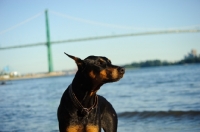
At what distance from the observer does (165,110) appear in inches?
390

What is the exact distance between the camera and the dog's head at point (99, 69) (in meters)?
3.71

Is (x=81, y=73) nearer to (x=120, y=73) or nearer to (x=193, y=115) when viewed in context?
(x=120, y=73)

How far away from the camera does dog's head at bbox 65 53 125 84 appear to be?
371cm

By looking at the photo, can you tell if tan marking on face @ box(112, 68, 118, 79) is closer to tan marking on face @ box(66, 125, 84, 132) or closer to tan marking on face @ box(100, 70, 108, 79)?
tan marking on face @ box(100, 70, 108, 79)

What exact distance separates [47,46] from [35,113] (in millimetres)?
50024

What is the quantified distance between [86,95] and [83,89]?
0.07 metres

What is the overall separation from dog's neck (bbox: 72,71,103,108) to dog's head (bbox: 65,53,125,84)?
63 mm

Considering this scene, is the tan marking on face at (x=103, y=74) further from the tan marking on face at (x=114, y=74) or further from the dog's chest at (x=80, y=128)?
the dog's chest at (x=80, y=128)

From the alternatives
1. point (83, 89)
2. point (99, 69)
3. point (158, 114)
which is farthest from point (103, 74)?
point (158, 114)

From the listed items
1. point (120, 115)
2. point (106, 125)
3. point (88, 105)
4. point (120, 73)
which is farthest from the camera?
point (120, 115)

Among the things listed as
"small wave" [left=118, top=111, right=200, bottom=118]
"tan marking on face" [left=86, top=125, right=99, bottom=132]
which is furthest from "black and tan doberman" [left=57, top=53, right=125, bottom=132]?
"small wave" [left=118, top=111, right=200, bottom=118]

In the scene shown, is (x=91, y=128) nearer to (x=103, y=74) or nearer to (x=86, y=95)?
(x=86, y=95)

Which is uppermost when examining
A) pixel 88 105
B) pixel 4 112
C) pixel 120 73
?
pixel 120 73

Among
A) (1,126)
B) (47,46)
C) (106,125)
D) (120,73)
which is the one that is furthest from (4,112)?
(47,46)
